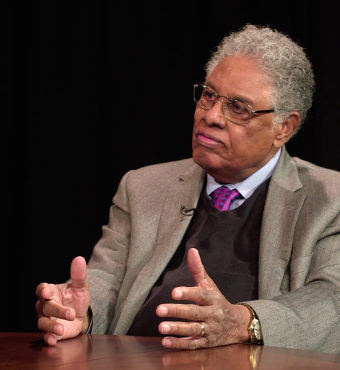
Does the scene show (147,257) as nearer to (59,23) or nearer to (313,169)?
(313,169)

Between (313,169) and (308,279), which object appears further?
(313,169)

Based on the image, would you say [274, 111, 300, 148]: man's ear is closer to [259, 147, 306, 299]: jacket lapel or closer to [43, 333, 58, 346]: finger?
[259, 147, 306, 299]: jacket lapel

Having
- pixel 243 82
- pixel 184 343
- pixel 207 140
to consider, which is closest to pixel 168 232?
pixel 207 140

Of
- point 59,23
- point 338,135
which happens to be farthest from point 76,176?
point 338,135

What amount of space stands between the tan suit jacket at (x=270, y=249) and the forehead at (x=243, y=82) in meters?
0.30

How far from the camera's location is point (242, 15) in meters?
3.14

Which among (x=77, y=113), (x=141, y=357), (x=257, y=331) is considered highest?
(x=77, y=113)

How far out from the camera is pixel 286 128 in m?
2.41

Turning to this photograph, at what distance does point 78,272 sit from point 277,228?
0.78 metres

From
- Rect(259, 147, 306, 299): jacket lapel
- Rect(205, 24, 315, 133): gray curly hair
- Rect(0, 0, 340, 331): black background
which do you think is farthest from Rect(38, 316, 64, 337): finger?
Rect(0, 0, 340, 331): black background

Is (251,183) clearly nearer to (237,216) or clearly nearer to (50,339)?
(237,216)

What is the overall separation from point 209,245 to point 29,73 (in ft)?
5.52

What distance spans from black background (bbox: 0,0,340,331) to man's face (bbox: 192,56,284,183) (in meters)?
1.01

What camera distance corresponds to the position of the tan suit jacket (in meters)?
1.83
